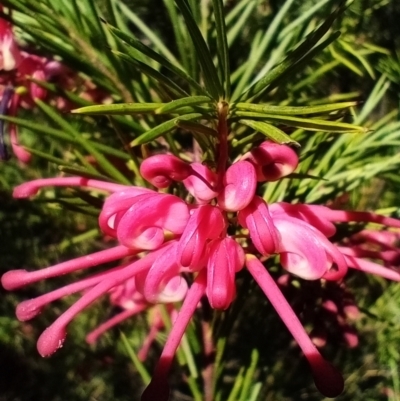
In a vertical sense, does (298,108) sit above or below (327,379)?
above

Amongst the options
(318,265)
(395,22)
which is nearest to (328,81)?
(395,22)

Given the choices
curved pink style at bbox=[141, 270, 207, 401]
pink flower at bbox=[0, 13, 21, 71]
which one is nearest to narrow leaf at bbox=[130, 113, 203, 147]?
curved pink style at bbox=[141, 270, 207, 401]

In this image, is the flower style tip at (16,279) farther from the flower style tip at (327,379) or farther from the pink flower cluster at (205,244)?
the flower style tip at (327,379)

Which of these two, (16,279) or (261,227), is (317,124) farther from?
(16,279)

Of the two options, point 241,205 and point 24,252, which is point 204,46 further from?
point 24,252

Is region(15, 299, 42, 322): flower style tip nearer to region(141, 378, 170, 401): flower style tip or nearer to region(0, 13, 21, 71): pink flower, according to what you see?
region(141, 378, 170, 401): flower style tip

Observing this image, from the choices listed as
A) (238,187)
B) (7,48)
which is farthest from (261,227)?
(7,48)
